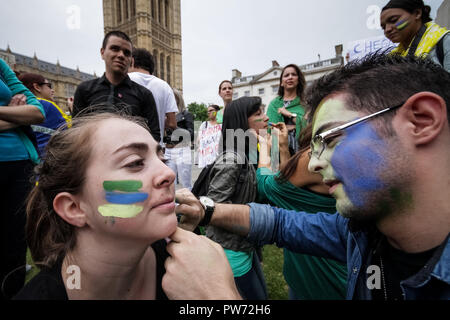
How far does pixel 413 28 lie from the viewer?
2.41 meters

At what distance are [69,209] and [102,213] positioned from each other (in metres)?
0.24

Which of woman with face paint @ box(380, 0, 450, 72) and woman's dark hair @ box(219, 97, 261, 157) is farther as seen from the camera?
woman's dark hair @ box(219, 97, 261, 157)

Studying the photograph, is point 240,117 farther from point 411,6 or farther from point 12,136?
point 12,136

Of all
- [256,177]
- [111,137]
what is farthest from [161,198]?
[256,177]

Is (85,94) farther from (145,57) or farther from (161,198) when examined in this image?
(161,198)

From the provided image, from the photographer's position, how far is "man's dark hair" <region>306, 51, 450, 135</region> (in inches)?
40.6

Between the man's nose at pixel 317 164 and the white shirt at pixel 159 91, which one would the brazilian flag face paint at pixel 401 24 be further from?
the white shirt at pixel 159 91

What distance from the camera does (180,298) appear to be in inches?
42.2

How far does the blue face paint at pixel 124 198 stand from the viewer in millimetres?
1182

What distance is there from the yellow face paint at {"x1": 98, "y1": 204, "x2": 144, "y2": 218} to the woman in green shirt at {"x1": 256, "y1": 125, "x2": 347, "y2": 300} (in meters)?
1.22

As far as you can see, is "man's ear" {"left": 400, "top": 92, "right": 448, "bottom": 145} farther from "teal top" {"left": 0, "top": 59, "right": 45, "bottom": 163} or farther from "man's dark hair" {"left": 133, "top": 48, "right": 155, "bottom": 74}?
"man's dark hair" {"left": 133, "top": 48, "right": 155, "bottom": 74}

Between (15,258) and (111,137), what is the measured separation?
187 cm

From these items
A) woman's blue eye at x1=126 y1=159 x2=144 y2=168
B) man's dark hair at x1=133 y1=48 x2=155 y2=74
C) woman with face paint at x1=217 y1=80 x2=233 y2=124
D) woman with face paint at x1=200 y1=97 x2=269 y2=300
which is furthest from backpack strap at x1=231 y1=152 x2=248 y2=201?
woman with face paint at x1=217 y1=80 x2=233 y2=124

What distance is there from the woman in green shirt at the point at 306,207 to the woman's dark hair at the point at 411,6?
1.98 meters
